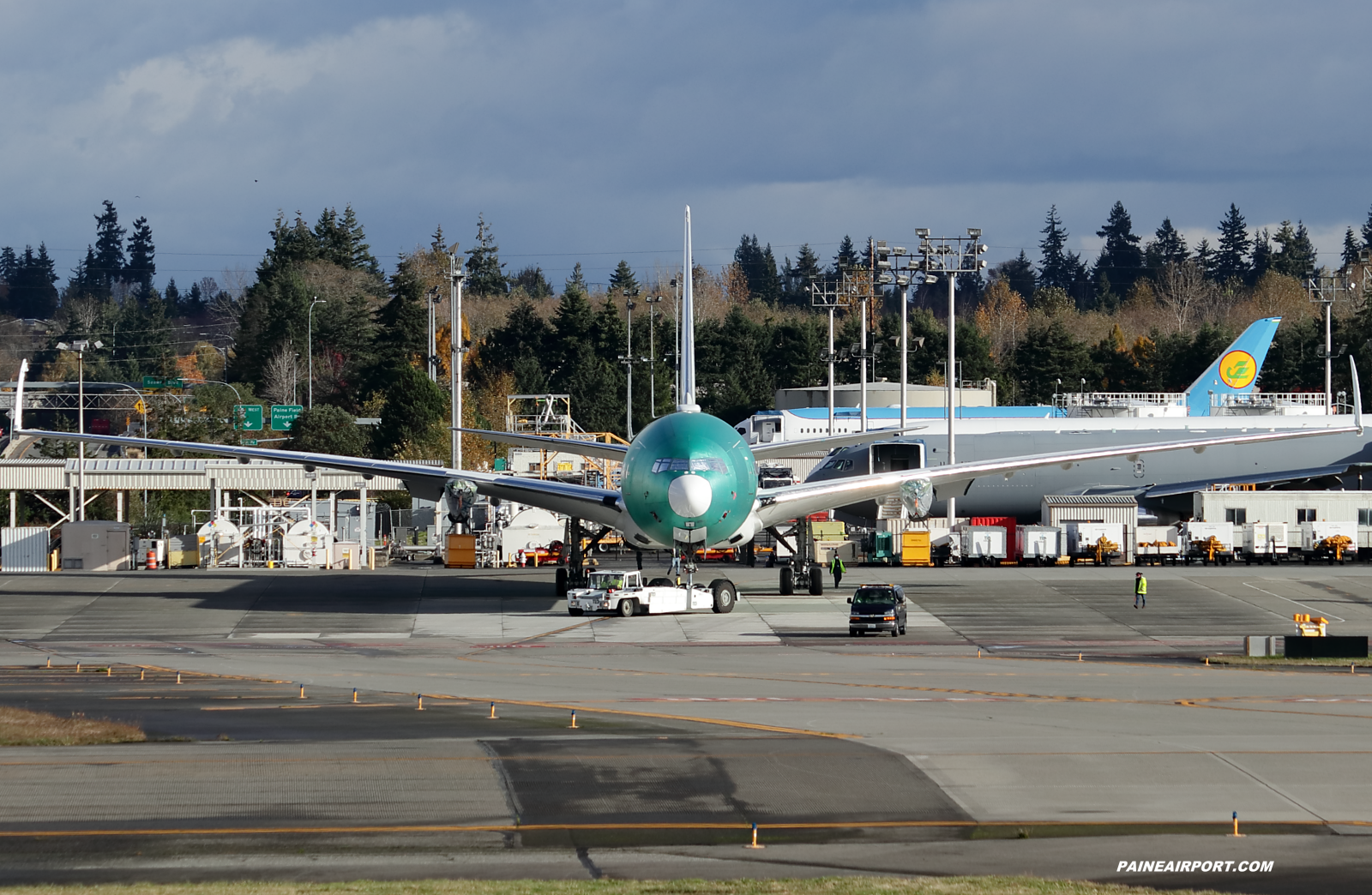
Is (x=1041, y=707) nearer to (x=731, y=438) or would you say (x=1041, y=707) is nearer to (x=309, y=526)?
(x=731, y=438)

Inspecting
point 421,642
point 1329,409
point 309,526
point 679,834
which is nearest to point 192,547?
point 309,526

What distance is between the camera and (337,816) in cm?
1780

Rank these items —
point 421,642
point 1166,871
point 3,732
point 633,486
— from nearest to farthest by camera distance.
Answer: point 1166,871
point 3,732
point 421,642
point 633,486

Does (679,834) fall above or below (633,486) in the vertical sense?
below

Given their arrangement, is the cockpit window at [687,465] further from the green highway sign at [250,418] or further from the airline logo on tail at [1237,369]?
the green highway sign at [250,418]

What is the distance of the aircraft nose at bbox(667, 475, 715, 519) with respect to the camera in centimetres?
4325

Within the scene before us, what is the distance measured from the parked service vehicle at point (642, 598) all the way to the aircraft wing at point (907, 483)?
3.45 meters

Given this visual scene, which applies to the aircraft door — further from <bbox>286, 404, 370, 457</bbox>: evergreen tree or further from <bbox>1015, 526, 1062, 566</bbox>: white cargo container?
<bbox>286, 404, 370, 457</bbox>: evergreen tree

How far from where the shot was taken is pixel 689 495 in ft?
142

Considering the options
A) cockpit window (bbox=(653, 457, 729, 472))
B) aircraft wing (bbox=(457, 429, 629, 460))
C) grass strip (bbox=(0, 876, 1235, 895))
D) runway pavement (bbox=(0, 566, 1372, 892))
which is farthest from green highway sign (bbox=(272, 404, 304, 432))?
grass strip (bbox=(0, 876, 1235, 895))

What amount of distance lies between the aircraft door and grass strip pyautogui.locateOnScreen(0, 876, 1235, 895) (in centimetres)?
6477

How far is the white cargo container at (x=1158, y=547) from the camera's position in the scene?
6956 centimetres

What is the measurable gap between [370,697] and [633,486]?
56.9 feet

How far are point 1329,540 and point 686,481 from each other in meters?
41.2
